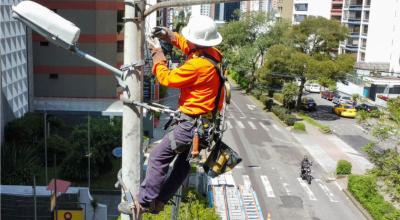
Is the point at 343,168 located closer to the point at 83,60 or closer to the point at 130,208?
the point at 83,60

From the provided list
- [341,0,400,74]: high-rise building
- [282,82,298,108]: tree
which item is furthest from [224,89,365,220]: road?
[341,0,400,74]: high-rise building

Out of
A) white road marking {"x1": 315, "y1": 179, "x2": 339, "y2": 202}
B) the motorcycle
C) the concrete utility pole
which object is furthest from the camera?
the motorcycle

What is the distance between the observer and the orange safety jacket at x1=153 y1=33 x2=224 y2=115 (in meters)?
5.27

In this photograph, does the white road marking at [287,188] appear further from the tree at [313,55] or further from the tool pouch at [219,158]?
the tool pouch at [219,158]

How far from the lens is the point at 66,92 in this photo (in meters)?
37.5

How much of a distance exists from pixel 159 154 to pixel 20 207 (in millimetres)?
15484

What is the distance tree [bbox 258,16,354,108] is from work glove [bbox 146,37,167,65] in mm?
43697

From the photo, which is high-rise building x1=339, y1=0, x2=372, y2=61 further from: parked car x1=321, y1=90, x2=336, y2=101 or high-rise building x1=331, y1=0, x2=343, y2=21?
parked car x1=321, y1=90, x2=336, y2=101

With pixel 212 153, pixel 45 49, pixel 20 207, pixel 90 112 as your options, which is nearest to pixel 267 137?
pixel 90 112

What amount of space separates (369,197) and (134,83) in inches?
1019

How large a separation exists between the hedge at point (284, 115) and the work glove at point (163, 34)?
141 ft

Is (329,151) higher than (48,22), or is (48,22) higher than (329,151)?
(48,22)

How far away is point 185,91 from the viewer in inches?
218

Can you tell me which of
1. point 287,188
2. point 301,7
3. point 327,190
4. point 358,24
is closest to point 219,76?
point 287,188
